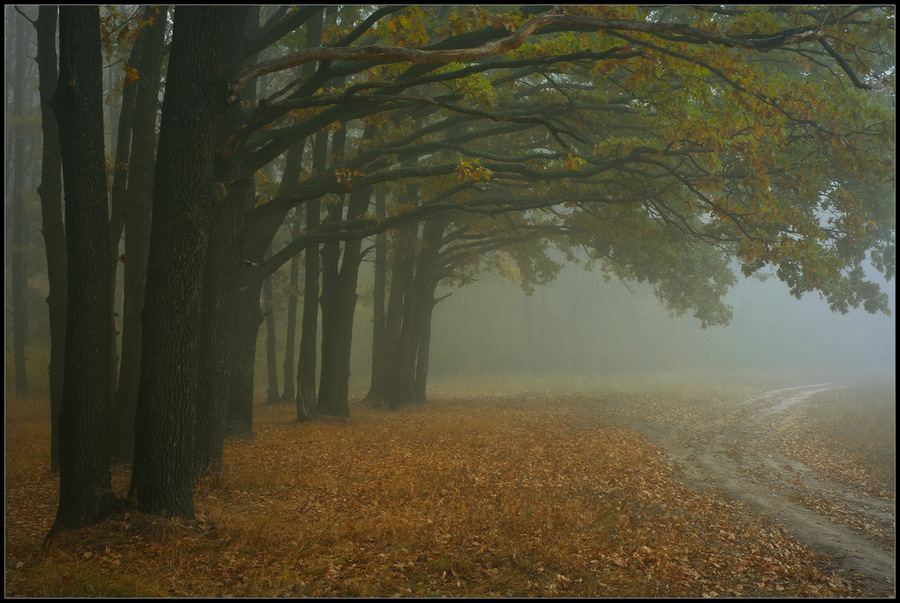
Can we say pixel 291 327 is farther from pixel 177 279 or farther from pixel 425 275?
Result: pixel 177 279

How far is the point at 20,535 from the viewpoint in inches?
268

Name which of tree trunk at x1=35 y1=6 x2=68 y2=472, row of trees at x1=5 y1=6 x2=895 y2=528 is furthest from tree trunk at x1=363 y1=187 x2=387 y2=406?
tree trunk at x1=35 y1=6 x2=68 y2=472

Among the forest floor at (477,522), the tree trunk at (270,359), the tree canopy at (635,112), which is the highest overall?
the tree canopy at (635,112)

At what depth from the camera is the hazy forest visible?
657cm

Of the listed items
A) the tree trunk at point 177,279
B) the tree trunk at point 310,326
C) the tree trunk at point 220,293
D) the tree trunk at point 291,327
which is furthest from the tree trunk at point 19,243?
the tree trunk at point 177,279

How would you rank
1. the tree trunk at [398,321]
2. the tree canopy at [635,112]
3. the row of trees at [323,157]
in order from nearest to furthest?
1. the row of trees at [323,157]
2. the tree canopy at [635,112]
3. the tree trunk at [398,321]

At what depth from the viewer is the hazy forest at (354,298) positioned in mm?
6566

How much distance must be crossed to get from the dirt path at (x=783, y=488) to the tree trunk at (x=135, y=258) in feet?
31.1

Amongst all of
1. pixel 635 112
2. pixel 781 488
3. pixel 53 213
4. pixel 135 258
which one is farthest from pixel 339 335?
pixel 781 488

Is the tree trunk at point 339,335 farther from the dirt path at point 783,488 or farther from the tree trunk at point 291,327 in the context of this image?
the dirt path at point 783,488

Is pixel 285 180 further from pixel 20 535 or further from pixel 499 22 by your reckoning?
pixel 20 535

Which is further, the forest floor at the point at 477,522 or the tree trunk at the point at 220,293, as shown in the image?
the tree trunk at the point at 220,293

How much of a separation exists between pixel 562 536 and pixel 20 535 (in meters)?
5.93

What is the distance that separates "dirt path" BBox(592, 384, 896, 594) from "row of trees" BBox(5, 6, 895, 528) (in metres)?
4.22
